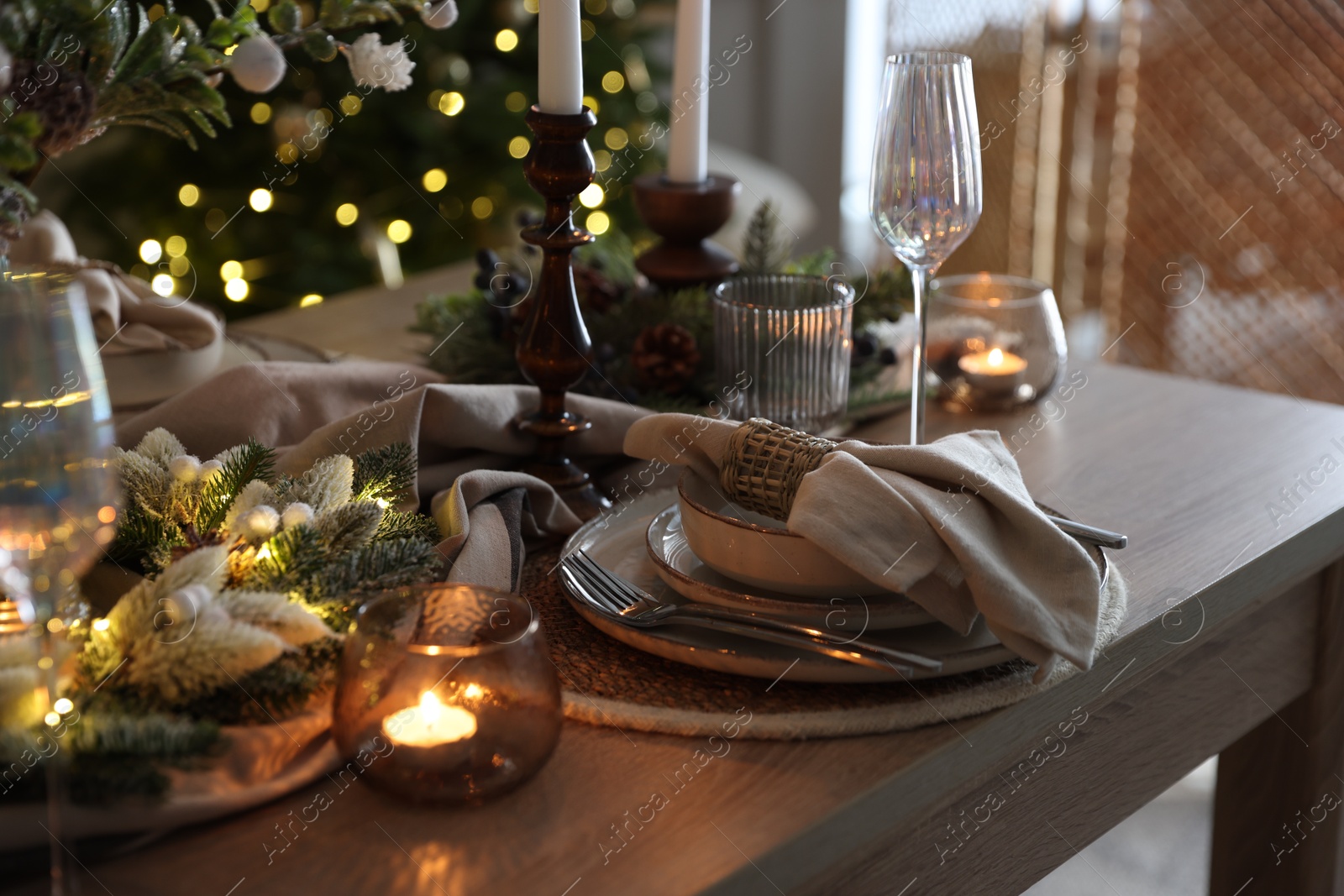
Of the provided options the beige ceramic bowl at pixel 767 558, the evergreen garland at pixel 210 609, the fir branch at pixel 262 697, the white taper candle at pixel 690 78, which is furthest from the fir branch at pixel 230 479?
the white taper candle at pixel 690 78

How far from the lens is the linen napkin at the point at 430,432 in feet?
2.31

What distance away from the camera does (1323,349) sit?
2.53 metres

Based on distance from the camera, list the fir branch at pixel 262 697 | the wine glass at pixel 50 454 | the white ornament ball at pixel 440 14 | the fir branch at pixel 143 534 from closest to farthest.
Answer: the wine glass at pixel 50 454
the fir branch at pixel 262 697
the fir branch at pixel 143 534
the white ornament ball at pixel 440 14

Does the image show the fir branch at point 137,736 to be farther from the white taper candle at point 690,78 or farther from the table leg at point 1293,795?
the table leg at point 1293,795

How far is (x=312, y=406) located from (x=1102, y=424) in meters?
0.63

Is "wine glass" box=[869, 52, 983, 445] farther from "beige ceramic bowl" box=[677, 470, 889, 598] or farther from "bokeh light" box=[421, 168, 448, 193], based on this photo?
"bokeh light" box=[421, 168, 448, 193]

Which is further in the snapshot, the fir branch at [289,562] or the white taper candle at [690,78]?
the white taper candle at [690,78]

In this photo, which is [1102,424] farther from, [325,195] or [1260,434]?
[325,195]

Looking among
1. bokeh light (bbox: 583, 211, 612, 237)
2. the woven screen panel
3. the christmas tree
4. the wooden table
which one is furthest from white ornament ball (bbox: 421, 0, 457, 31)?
the woven screen panel

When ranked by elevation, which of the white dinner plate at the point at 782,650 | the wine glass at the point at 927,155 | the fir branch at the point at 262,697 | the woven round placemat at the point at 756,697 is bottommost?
the woven round placemat at the point at 756,697

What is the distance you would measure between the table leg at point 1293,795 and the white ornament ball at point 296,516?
29.5 inches

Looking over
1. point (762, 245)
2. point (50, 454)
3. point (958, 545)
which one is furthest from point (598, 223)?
point (50, 454)

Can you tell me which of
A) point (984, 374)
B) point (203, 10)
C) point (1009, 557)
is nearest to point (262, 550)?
point (1009, 557)

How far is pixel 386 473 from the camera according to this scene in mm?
701
